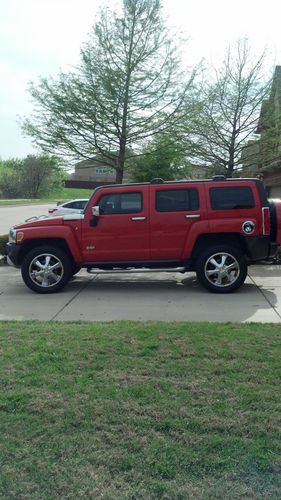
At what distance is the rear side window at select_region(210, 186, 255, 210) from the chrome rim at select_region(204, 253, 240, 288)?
2.57 feet

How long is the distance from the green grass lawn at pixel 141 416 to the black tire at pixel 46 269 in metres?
2.97

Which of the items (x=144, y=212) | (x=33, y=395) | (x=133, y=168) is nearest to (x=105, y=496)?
(x=33, y=395)

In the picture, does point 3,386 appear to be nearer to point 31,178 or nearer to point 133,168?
point 133,168

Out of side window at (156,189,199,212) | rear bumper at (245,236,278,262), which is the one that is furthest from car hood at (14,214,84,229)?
rear bumper at (245,236,278,262)

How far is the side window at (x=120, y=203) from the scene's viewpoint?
7617 millimetres

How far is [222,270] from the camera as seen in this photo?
291 inches

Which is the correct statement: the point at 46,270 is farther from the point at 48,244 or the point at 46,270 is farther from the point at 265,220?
the point at 265,220

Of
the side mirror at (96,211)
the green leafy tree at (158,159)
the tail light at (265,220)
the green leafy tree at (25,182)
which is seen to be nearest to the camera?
the tail light at (265,220)

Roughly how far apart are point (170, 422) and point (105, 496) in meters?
0.74

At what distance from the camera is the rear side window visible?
24.4 ft

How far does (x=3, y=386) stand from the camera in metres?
3.64

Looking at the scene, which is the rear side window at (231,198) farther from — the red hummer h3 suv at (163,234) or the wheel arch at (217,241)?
the wheel arch at (217,241)

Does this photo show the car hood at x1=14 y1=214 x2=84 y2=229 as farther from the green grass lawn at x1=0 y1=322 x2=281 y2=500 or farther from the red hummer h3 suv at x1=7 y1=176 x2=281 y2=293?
the green grass lawn at x1=0 y1=322 x2=281 y2=500

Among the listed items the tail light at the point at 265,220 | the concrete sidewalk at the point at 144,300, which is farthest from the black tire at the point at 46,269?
the tail light at the point at 265,220
